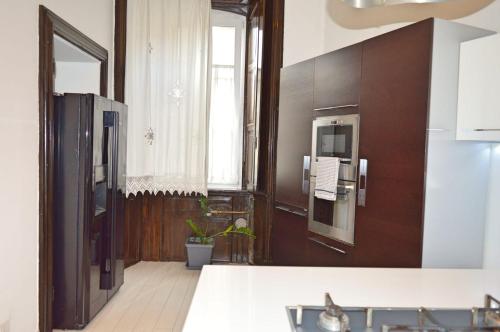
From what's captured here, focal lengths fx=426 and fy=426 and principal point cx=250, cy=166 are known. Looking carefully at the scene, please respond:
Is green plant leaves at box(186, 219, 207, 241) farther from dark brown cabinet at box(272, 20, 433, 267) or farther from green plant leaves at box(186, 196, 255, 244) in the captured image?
dark brown cabinet at box(272, 20, 433, 267)

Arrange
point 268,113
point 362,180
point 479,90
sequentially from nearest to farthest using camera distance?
1. point 479,90
2. point 362,180
3. point 268,113

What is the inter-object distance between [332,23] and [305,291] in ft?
10.5

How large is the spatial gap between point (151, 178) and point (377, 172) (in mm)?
2607

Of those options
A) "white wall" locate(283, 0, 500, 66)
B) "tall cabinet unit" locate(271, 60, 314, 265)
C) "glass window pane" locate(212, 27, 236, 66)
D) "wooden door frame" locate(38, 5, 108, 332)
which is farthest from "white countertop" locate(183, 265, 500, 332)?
"glass window pane" locate(212, 27, 236, 66)

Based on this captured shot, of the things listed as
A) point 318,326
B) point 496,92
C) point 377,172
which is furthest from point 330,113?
point 318,326

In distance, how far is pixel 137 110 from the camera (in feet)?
14.2

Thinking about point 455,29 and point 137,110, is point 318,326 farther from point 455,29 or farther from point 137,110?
point 137,110

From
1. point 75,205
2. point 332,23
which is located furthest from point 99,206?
point 332,23

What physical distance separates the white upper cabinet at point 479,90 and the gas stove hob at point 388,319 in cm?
104

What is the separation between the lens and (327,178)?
288cm

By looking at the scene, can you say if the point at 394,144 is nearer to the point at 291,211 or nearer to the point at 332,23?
the point at 291,211

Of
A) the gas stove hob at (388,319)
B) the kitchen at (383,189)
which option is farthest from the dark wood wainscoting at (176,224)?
the gas stove hob at (388,319)

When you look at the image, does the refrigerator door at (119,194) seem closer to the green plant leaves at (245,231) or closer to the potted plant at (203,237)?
the potted plant at (203,237)

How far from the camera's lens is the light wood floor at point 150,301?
301cm
